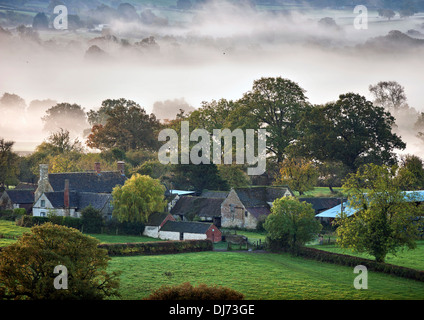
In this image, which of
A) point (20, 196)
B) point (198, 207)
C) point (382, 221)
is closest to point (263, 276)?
point (382, 221)

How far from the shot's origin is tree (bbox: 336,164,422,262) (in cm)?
4162

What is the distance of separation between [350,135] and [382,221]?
39.6 m

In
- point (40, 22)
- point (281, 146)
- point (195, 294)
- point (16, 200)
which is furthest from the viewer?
point (40, 22)

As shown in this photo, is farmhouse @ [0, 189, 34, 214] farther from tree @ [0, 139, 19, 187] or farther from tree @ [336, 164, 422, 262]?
tree @ [336, 164, 422, 262]

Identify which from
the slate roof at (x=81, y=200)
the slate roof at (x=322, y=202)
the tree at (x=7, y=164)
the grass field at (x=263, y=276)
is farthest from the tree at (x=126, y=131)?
the grass field at (x=263, y=276)

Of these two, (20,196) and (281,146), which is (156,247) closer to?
(20,196)

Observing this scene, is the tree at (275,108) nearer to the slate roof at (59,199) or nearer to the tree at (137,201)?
the tree at (137,201)

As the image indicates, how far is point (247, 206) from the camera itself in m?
66.0

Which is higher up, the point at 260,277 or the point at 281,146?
the point at 281,146

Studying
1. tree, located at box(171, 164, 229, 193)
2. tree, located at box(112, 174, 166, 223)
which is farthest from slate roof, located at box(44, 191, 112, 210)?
tree, located at box(171, 164, 229, 193)

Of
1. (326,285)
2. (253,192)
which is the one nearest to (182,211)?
(253,192)

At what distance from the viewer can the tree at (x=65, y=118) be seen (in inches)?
6454

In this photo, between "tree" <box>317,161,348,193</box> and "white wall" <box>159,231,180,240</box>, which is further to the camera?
"tree" <box>317,161,348,193</box>

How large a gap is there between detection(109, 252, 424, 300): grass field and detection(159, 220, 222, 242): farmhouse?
7.35 meters
